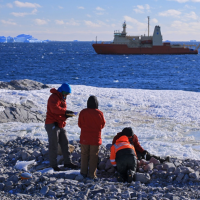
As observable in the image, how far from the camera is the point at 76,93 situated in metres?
12.3

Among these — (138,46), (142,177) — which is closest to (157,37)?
(138,46)

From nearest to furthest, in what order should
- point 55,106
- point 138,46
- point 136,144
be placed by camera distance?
point 55,106, point 136,144, point 138,46

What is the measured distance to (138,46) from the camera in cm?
6012

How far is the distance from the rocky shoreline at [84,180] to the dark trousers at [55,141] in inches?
6.9

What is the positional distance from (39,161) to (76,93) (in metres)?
7.40

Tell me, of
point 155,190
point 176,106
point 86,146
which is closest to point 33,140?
point 86,146

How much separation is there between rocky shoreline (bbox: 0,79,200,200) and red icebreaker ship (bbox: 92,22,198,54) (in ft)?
175

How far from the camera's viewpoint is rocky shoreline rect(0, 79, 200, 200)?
342cm

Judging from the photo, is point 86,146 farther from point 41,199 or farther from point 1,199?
point 1,199

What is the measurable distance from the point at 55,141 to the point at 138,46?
57.6m

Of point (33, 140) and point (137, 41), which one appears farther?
point (137, 41)

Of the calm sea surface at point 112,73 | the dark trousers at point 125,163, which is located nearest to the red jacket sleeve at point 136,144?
the dark trousers at point 125,163

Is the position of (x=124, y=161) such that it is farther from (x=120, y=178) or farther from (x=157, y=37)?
(x=157, y=37)

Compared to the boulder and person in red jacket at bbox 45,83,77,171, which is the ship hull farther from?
the boulder
